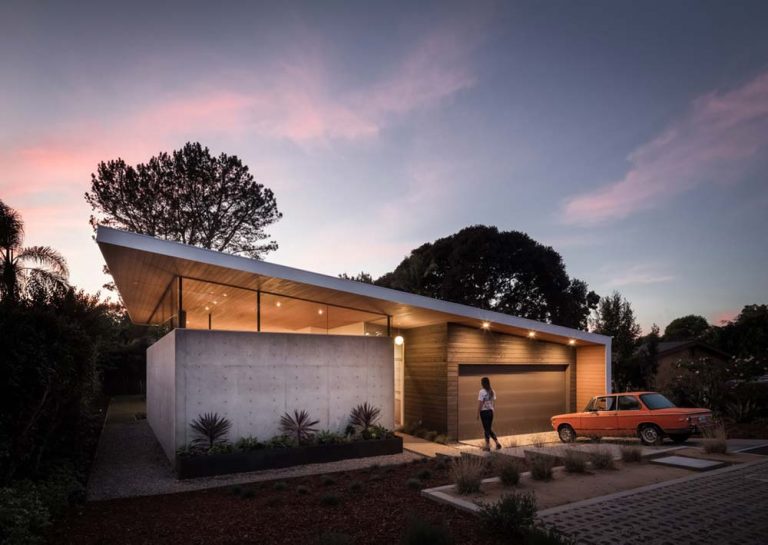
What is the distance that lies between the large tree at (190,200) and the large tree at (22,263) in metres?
8.65

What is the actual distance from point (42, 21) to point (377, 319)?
9964 millimetres

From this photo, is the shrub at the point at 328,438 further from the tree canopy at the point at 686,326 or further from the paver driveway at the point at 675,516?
the tree canopy at the point at 686,326

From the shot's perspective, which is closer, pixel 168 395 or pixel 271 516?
pixel 271 516

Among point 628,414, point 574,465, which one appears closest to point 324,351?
point 574,465

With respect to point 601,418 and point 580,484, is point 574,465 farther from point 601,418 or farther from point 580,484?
point 601,418

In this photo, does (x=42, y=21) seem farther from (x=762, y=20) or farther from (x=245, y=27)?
(x=762, y=20)

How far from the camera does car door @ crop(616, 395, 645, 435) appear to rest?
11367mm

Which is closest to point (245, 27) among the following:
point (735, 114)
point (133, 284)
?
point (133, 284)

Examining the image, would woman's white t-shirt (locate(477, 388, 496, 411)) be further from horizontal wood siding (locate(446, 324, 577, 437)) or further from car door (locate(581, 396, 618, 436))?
car door (locate(581, 396, 618, 436))

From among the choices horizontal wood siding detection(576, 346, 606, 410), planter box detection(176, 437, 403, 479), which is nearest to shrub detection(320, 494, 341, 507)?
planter box detection(176, 437, 403, 479)

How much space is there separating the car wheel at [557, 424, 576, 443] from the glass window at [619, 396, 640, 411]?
1.56 meters

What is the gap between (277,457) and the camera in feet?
32.0

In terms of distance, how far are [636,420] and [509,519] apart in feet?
26.5

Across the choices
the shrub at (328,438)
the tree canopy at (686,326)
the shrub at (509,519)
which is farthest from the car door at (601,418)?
the tree canopy at (686,326)
